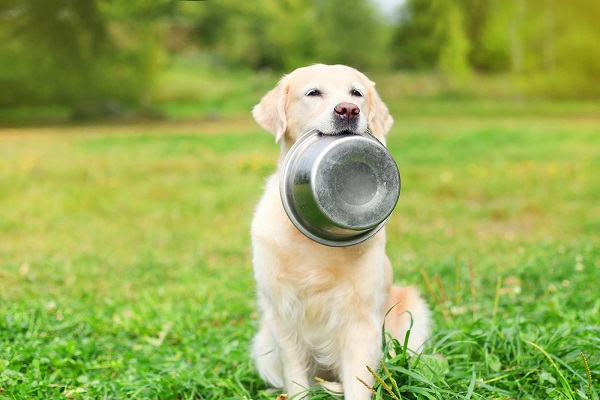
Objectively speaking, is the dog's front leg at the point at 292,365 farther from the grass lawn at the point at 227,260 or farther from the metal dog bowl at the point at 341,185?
the metal dog bowl at the point at 341,185

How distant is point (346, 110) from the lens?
2.87 meters

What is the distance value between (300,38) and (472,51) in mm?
5359

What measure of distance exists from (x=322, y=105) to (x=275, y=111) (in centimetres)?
29

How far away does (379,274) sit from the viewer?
3.09m

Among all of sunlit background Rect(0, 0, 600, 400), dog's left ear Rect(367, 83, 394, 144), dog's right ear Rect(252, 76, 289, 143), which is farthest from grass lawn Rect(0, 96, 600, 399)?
dog's right ear Rect(252, 76, 289, 143)

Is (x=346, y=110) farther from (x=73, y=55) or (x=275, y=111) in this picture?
(x=73, y=55)

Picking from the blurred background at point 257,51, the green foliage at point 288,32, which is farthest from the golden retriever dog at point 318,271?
the green foliage at point 288,32

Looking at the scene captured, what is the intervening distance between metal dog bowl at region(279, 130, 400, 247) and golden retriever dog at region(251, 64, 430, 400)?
17 cm

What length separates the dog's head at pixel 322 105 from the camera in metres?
2.91

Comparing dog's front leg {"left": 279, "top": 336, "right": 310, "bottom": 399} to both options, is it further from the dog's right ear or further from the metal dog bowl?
the dog's right ear

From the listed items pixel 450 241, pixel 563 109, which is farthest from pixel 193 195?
pixel 563 109

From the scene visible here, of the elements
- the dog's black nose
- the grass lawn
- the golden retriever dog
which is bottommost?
the grass lawn

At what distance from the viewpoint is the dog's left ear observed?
3.26 meters

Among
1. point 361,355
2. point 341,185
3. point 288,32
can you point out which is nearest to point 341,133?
point 341,185
